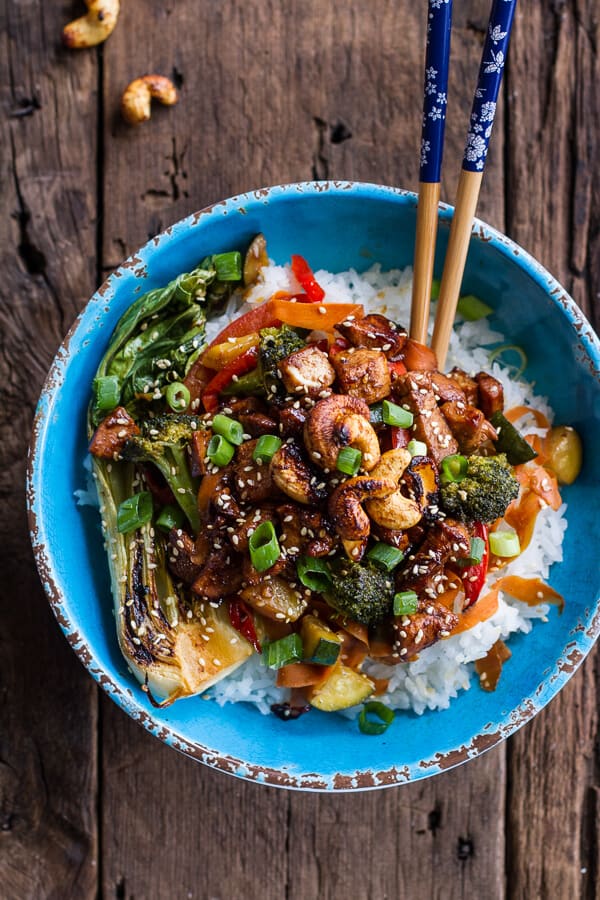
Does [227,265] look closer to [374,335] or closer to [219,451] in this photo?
[374,335]

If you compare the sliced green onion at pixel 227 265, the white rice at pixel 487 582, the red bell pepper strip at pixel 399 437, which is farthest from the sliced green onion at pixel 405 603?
the sliced green onion at pixel 227 265

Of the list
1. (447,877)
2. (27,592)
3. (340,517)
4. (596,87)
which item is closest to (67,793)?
(27,592)

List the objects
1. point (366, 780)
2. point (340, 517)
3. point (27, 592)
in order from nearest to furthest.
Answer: point (340, 517) → point (366, 780) → point (27, 592)

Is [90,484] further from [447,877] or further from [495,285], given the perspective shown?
[447,877]

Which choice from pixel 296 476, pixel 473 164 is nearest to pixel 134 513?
pixel 296 476

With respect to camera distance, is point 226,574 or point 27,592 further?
point 27,592

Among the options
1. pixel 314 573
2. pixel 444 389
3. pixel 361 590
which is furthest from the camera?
pixel 444 389

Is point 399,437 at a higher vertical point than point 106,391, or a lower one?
lower

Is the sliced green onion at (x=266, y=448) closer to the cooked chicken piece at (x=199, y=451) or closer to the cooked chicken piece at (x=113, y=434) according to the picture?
the cooked chicken piece at (x=199, y=451)
